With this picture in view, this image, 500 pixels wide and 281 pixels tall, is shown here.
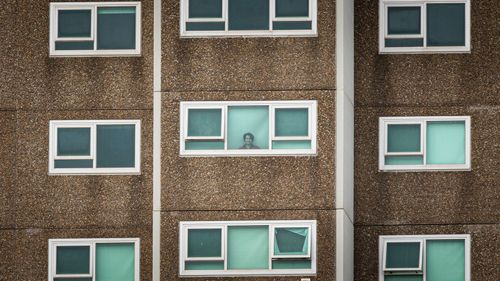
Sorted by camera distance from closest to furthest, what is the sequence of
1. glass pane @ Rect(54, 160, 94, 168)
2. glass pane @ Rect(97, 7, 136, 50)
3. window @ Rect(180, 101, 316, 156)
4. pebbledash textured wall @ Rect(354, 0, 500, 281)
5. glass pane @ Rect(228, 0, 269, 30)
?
1. window @ Rect(180, 101, 316, 156)
2. glass pane @ Rect(228, 0, 269, 30)
3. glass pane @ Rect(54, 160, 94, 168)
4. pebbledash textured wall @ Rect(354, 0, 500, 281)
5. glass pane @ Rect(97, 7, 136, 50)

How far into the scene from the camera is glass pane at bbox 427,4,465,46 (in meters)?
17.1

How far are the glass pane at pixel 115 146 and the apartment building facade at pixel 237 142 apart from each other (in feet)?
0.06

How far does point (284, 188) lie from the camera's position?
53.2 feet

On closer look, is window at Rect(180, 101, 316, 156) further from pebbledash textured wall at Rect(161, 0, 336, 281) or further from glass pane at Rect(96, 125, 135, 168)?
glass pane at Rect(96, 125, 135, 168)

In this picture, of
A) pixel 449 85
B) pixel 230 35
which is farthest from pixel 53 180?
pixel 449 85

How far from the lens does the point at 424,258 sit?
16.8 metres

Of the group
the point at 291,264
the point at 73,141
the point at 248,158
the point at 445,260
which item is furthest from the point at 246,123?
the point at 445,260

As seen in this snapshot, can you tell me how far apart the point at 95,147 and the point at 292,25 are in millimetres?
4030

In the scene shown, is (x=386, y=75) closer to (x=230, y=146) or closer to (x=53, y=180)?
(x=230, y=146)

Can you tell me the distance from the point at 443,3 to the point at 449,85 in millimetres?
1517

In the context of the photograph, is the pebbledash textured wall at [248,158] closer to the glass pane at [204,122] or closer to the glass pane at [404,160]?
the glass pane at [204,122]

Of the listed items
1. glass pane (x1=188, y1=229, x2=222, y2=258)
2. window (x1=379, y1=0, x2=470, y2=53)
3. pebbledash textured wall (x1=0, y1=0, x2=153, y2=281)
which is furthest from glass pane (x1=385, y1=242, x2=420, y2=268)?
Answer: pebbledash textured wall (x1=0, y1=0, x2=153, y2=281)

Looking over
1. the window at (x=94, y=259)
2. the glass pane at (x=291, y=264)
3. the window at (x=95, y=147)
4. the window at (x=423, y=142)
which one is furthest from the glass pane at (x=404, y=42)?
the window at (x=94, y=259)

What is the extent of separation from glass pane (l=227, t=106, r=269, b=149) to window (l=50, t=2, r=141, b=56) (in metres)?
2.18
